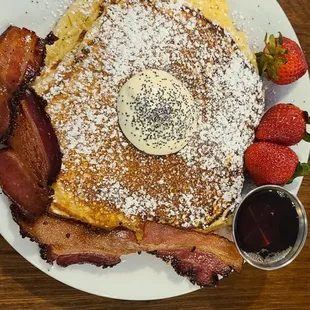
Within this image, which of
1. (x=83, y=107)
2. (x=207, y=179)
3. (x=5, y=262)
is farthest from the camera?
(x=5, y=262)

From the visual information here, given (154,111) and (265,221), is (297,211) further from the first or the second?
(154,111)

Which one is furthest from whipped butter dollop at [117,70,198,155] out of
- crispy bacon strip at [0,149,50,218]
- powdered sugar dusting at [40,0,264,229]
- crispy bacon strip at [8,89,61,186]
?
crispy bacon strip at [0,149,50,218]

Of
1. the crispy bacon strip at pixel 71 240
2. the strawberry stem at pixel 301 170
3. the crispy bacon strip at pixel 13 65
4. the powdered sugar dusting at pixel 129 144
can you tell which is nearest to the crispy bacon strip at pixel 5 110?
the crispy bacon strip at pixel 13 65

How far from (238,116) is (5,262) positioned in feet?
2.94

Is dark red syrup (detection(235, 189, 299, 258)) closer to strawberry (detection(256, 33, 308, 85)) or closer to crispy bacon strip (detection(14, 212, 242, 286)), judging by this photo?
crispy bacon strip (detection(14, 212, 242, 286))

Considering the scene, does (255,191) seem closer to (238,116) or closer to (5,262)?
(238,116)

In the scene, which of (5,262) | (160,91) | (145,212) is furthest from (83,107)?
(5,262)

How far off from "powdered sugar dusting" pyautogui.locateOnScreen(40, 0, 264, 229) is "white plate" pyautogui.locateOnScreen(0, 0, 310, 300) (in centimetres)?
16

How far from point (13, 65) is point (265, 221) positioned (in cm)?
90

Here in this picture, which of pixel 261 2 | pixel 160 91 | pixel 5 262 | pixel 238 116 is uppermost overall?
pixel 261 2

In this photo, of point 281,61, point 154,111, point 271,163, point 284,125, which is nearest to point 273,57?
point 281,61

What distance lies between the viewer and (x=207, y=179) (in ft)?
6.42

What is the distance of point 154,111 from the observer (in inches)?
72.3

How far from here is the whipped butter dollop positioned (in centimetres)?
183
